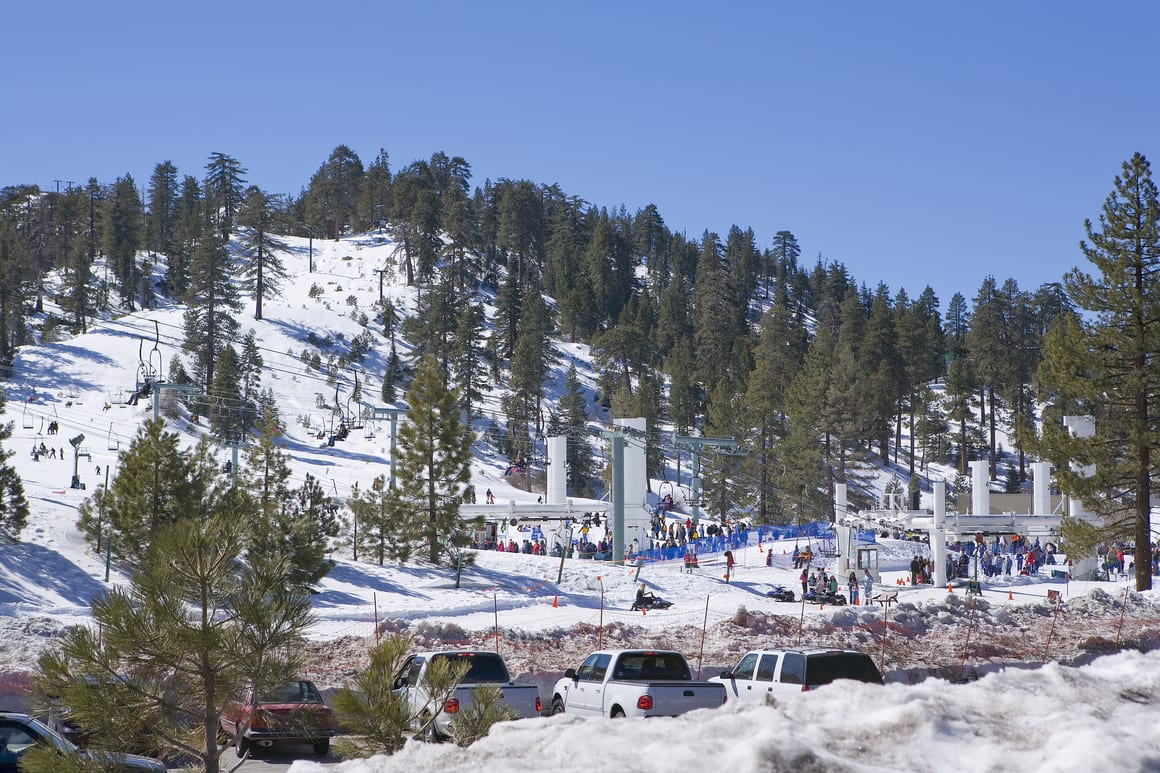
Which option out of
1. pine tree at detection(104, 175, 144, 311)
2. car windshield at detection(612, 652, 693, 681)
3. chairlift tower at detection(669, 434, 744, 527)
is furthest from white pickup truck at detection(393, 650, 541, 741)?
pine tree at detection(104, 175, 144, 311)

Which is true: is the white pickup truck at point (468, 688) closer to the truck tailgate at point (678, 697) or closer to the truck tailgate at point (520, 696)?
the truck tailgate at point (520, 696)

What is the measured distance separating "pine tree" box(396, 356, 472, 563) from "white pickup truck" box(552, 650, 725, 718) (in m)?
27.6

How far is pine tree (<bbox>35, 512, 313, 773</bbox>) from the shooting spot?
8930 mm

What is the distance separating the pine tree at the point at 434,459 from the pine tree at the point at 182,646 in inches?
1309

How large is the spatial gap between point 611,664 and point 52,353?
82.9 m

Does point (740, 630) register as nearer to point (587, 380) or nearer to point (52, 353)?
point (52, 353)

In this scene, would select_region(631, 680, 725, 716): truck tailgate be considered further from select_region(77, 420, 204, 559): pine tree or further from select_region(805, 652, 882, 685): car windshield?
select_region(77, 420, 204, 559): pine tree

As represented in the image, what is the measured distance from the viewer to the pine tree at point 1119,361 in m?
35.0

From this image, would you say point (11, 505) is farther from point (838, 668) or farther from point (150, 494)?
point (838, 668)

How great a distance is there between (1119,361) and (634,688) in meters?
27.4

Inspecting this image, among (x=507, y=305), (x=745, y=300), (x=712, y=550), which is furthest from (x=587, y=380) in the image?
(x=712, y=550)

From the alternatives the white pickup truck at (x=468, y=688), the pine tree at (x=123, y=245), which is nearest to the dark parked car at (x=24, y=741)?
the white pickup truck at (x=468, y=688)

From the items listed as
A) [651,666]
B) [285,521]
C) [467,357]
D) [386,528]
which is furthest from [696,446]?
[651,666]

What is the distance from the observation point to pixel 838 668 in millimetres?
14234
